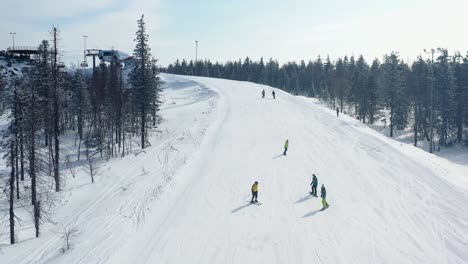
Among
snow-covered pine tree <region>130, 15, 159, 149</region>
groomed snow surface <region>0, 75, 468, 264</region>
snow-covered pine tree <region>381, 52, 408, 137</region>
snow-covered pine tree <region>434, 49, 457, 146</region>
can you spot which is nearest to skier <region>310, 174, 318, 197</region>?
groomed snow surface <region>0, 75, 468, 264</region>

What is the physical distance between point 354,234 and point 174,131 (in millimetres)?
35315

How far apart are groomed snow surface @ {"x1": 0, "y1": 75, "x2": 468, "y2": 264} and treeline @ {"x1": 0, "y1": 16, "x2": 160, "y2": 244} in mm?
3404

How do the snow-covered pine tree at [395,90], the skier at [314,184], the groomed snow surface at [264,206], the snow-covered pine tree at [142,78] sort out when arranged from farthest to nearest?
the snow-covered pine tree at [395,90]
the snow-covered pine tree at [142,78]
the skier at [314,184]
the groomed snow surface at [264,206]

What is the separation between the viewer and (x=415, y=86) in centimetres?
6425

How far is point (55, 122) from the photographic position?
33.2 metres

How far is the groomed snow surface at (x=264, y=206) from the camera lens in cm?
1770

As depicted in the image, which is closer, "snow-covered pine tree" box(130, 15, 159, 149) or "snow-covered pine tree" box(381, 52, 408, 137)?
"snow-covered pine tree" box(130, 15, 159, 149)

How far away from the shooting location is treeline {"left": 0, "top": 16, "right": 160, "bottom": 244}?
86.4ft

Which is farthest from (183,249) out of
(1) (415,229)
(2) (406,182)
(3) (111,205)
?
(2) (406,182)

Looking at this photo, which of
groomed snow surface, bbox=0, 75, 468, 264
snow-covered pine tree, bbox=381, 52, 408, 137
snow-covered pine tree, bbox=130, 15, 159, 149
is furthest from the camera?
snow-covered pine tree, bbox=381, 52, 408, 137

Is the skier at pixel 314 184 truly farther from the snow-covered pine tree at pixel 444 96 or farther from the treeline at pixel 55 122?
the snow-covered pine tree at pixel 444 96

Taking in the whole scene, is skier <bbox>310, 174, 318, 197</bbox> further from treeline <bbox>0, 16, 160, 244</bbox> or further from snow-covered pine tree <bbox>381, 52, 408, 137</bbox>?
snow-covered pine tree <bbox>381, 52, 408, 137</bbox>

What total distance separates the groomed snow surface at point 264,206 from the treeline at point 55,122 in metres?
3.40

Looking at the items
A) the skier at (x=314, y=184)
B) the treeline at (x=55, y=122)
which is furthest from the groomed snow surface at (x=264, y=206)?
the treeline at (x=55, y=122)
